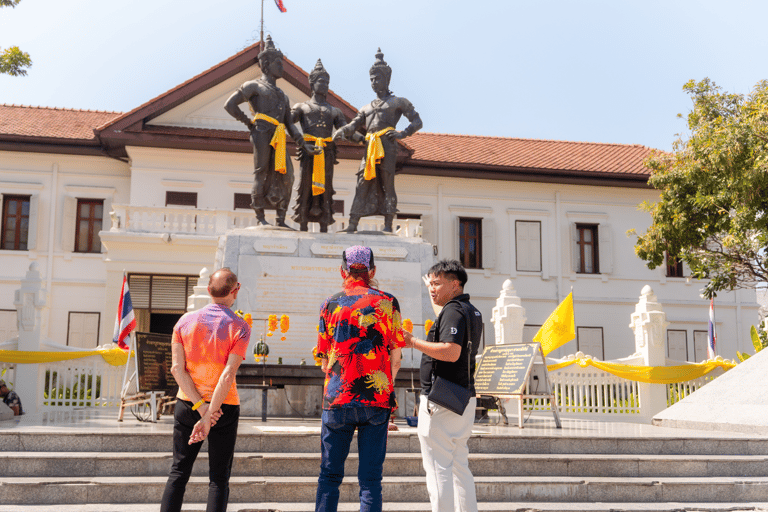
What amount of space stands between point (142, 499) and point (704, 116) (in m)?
15.4

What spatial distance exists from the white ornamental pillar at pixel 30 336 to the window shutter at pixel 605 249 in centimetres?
1939

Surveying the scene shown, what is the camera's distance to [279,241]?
11.1 meters

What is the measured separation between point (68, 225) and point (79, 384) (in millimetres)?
12699

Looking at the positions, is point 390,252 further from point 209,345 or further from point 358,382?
point 358,382

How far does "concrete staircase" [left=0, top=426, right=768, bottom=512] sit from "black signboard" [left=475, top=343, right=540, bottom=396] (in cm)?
162

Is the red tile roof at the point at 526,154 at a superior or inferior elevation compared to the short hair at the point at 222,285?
superior

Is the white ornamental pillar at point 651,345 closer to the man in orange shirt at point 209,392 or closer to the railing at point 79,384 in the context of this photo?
the railing at point 79,384

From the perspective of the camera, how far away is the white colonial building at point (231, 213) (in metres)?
22.2

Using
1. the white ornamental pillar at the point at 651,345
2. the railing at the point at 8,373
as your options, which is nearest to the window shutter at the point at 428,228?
the white ornamental pillar at the point at 651,345

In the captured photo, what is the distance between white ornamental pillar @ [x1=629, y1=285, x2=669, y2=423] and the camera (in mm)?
14109

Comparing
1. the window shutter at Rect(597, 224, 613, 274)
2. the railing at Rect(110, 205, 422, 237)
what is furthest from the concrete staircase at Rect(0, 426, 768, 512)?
the window shutter at Rect(597, 224, 613, 274)

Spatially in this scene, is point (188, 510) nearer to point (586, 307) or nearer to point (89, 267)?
point (89, 267)

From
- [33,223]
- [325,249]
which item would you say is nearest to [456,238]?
[33,223]

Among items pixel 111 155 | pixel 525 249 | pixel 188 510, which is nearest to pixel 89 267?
pixel 111 155
